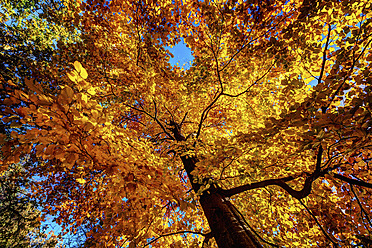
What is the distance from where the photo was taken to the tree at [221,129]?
1620 mm

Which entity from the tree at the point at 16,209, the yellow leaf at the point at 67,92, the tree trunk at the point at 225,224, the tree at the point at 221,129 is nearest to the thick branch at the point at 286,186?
the tree at the point at 221,129

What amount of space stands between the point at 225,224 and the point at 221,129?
4714mm

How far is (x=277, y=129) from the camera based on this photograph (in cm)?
184

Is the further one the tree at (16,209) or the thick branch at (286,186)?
the tree at (16,209)

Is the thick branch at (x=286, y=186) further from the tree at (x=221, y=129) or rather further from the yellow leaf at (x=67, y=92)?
the yellow leaf at (x=67, y=92)

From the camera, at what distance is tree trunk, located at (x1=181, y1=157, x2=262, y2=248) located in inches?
80.4

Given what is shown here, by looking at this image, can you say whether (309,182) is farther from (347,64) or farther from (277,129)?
(347,64)

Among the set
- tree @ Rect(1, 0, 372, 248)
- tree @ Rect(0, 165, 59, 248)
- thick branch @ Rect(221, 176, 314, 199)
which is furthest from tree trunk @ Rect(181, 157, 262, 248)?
tree @ Rect(0, 165, 59, 248)

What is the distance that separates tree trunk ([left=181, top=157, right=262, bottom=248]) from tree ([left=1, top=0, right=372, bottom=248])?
2cm

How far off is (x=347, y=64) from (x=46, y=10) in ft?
33.9

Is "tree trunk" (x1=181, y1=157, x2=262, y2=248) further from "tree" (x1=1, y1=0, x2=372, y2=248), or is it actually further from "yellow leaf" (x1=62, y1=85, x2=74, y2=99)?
"yellow leaf" (x1=62, y1=85, x2=74, y2=99)

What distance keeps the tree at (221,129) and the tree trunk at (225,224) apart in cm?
2

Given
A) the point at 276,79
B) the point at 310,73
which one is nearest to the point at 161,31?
the point at 276,79

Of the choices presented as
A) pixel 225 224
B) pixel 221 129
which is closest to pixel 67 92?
pixel 225 224
